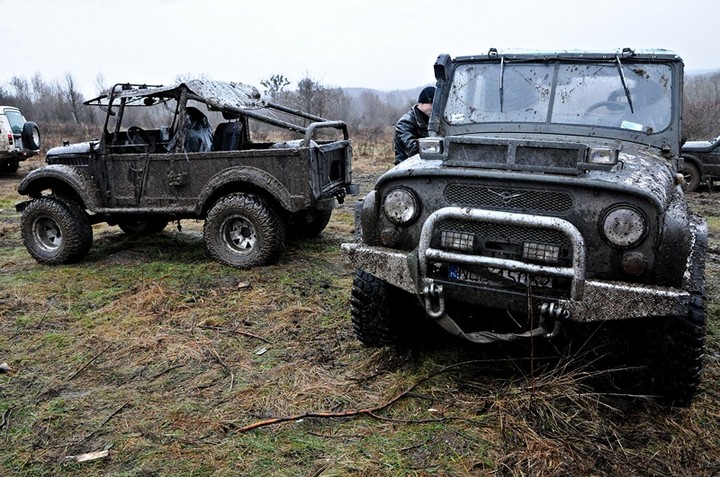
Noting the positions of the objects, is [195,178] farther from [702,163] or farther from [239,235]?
[702,163]

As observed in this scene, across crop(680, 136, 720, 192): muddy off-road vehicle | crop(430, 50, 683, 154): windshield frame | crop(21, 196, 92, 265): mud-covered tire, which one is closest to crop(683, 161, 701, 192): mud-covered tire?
crop(680, 136, 720, 192): muddy off-road vehicle

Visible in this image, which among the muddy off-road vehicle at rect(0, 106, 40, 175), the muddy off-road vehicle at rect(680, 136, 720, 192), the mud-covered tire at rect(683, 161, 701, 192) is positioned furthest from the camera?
the muddy off-road vehicle at rect(0, 106, 40, 175)

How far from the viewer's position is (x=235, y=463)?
117 inches

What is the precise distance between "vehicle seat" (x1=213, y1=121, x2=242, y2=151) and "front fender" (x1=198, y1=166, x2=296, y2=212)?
1125 mm

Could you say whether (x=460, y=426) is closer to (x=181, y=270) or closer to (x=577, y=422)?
(x=577, y=422)

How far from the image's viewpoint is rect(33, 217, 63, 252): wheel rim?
7.07 m

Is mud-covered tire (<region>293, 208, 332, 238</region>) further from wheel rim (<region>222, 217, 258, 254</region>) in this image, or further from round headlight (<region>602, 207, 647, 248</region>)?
round headlight (<region>602, 207, 647, 248</region>)

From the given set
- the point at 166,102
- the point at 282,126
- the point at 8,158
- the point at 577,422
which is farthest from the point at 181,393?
the point at 8,158

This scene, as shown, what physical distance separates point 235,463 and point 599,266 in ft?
6.97

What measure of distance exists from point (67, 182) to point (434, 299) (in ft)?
17.2

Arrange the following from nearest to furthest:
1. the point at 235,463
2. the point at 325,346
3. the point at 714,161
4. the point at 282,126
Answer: the point at 235,463 → the point at 325,346 → the point at 282,126 → the point at 714,161

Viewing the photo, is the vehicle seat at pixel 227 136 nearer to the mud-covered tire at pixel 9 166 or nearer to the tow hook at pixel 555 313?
the tow hook at pixel 555 313

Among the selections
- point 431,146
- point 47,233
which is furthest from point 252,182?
point 431,146

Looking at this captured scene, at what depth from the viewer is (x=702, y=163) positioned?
12.5 metres
